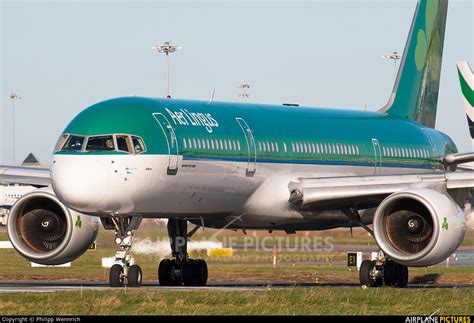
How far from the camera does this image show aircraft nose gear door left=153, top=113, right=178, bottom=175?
103 feet

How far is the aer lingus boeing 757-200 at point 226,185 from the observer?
1203 inches

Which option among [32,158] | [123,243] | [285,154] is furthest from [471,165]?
[32,158]

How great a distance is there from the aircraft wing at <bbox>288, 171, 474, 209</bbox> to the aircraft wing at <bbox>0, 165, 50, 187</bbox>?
22.5ft

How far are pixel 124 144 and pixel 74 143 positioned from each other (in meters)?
1.20

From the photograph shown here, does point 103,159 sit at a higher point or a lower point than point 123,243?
higher

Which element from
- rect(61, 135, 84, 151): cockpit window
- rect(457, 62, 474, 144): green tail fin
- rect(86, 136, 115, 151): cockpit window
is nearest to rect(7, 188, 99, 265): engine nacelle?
rect(61, 135, 84, 151): cockpit window

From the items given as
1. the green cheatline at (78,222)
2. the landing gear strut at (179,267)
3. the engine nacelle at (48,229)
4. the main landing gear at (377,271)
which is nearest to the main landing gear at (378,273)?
the main landing gear at (377,271)

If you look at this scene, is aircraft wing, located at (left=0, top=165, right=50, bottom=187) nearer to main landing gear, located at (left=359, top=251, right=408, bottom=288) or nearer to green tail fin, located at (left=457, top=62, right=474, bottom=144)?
main landing gear, located at (left=359, top=251, right=408, bottom=288)

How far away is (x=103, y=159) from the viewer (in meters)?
30.1

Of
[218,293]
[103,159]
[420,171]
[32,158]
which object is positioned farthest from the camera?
[32,158]

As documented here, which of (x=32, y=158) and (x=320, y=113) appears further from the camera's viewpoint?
(x=32, y=158)

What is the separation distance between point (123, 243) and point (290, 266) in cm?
2177

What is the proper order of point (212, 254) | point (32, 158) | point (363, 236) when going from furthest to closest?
1. point (32, 158)
2. point (363, 236)
3. point (212, 254)

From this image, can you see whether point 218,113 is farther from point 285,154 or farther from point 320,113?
point 320,113
